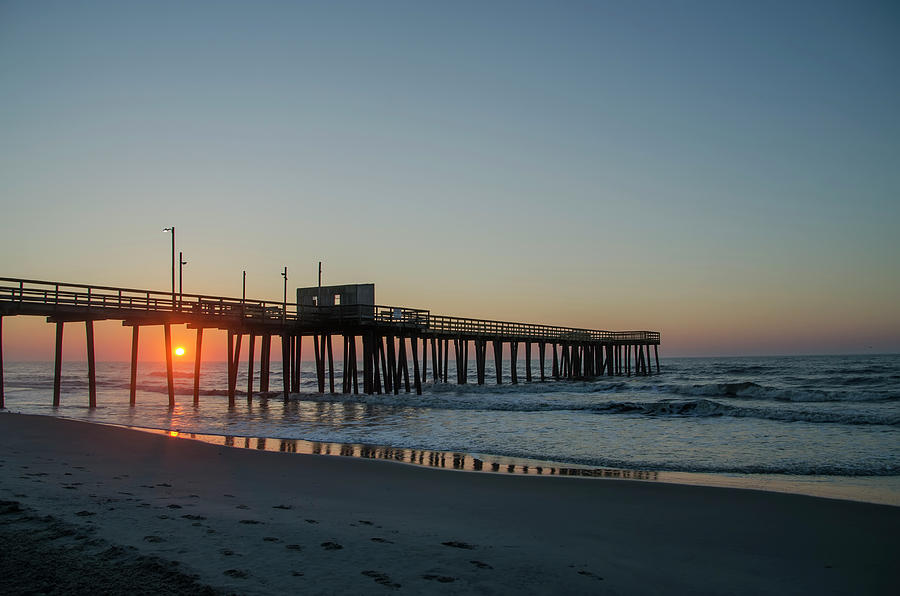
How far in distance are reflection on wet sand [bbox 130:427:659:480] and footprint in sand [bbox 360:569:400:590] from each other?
21.3ft

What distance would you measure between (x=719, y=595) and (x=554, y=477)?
5.58 meters

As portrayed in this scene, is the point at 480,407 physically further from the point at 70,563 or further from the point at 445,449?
the point at 70,563

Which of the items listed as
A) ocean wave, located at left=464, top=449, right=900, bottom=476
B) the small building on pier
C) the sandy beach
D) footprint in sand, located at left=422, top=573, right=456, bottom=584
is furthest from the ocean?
footprint in sand, located at left=422, top=573, right=456, bottom=584

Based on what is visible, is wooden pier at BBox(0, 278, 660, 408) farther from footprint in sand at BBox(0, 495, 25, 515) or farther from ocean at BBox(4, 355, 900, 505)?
footprint in sand at BBox(0, 495, 25, 515)

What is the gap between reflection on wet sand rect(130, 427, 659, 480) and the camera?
11320 millimetres

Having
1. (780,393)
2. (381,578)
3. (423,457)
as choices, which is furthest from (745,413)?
(381,578)

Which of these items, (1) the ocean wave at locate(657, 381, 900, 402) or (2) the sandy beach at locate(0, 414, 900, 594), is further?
(1) the ocean wave at locate(657, 381, 900, 402)

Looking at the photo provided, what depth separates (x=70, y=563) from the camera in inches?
179

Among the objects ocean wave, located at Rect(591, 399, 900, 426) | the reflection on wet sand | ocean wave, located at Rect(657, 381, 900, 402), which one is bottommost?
ocean wave, located at Rect(657, 381, 900, 402)

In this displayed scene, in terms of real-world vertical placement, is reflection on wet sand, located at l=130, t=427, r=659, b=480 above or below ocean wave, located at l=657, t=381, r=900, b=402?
above

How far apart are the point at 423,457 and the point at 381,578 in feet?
27.9

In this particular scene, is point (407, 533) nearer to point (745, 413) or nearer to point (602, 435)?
point (602, 435)

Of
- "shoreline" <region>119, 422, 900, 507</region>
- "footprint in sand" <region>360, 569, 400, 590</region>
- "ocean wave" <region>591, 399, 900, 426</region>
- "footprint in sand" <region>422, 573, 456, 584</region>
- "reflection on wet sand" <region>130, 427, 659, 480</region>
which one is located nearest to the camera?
"footprint in sand" <region>360, 569, 400, 590</region>

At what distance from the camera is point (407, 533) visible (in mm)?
6367
